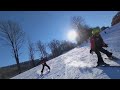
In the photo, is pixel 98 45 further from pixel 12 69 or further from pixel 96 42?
pixel 12 69

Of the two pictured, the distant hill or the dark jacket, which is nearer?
the distant hill

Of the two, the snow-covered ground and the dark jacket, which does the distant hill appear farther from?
the dark jacket

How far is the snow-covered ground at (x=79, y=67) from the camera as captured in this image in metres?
5.03

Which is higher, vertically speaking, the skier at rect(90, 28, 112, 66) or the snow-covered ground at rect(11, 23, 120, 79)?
the skier at rect(90, 28, 112, 66)

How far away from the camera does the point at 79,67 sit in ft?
19.7

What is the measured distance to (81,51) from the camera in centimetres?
670

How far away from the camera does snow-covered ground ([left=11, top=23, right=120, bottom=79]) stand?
503 centimetres

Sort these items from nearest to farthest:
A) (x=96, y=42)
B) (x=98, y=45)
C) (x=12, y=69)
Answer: (x=12, y=69) < (x=96, y=42) < (x=98, y=45)

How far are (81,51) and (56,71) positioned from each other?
1135mm

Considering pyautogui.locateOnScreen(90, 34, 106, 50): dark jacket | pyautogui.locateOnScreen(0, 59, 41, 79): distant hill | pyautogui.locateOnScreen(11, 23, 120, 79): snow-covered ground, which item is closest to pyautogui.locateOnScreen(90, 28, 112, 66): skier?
pyautogui.locateOnScreen(90, 34, 106, 50): dark jacket

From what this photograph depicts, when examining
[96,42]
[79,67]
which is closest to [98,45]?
[96,42]
